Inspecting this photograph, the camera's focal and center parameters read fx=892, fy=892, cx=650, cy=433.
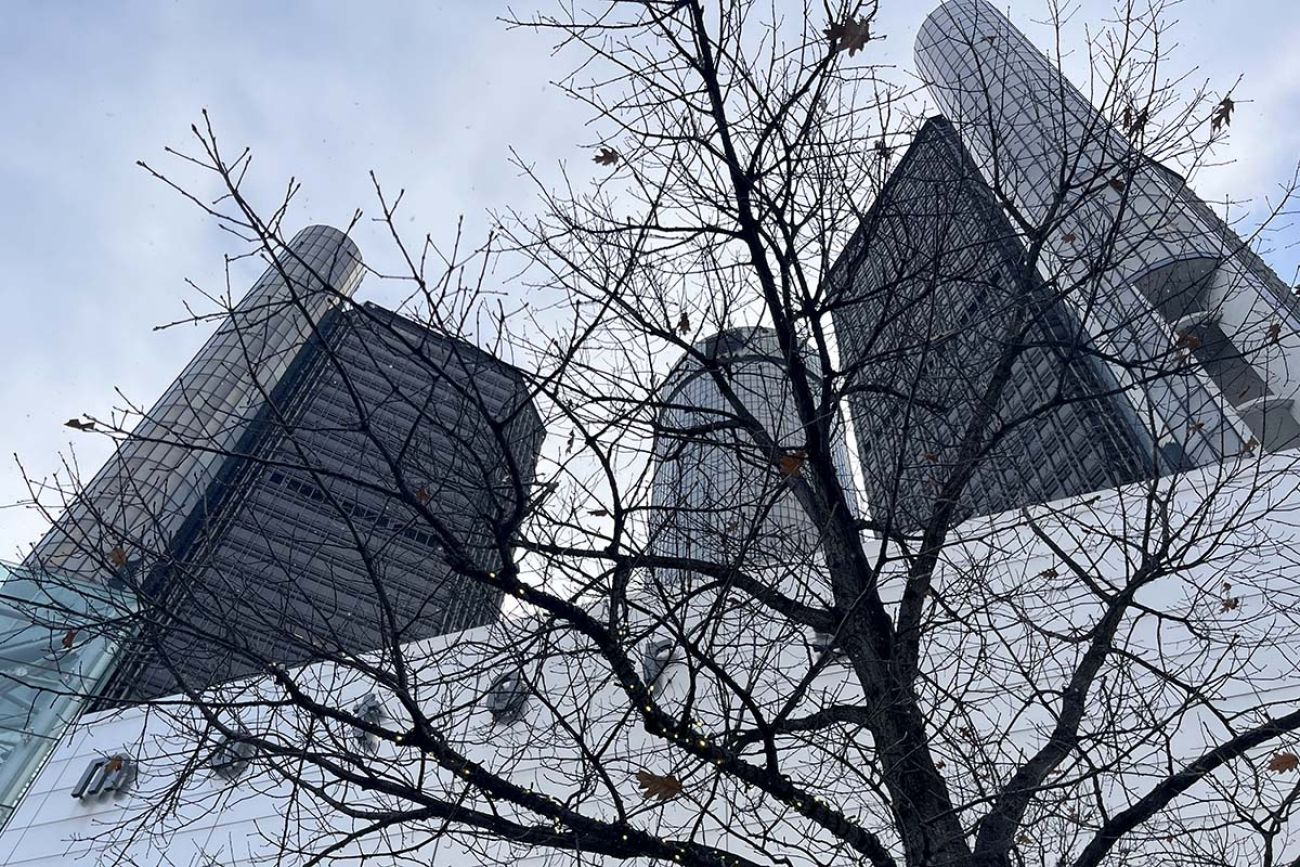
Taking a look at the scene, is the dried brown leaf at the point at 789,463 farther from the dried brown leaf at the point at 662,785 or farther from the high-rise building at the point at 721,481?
the dried brown leaf at the point at 662,785

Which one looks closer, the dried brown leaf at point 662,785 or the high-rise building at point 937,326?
the dried brown leaf at point 662,785

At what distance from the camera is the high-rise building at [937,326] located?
13.0 feet

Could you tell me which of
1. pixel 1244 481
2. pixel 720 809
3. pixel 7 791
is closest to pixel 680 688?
pixel 720 809

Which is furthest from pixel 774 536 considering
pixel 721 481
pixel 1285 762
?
pixel 1285 762

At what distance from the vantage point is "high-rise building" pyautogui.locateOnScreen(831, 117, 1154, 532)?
13.0 ft

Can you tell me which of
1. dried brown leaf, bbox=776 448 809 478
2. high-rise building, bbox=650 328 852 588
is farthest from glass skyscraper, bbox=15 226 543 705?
dried brown leaf, bbox=776 448 809 478

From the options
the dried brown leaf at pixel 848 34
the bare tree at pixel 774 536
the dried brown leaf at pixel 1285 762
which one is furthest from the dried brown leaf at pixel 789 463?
the dried brown leaf at pixel 1285 762

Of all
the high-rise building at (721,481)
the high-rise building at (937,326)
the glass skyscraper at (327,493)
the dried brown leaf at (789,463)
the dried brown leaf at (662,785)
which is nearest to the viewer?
the dried brown leaf at (662,785)

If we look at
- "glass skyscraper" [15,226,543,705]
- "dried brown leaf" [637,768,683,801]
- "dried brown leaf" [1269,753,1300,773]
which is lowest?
"dried brown leaf" [637,768,683,801]

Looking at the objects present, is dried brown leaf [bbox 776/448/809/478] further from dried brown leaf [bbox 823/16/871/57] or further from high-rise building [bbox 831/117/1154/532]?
dried brown leaf [bbox 823/16/871/57]

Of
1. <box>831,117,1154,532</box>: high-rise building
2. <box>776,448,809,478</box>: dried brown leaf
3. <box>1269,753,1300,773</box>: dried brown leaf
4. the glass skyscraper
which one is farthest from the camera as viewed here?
<box>1269,753,1300,773</box>: dried brown leaf

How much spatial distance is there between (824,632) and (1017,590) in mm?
827

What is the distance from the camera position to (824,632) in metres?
3.95

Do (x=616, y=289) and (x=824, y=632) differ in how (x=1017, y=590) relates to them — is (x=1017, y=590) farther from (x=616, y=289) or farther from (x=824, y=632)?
(x=616, y=289)
